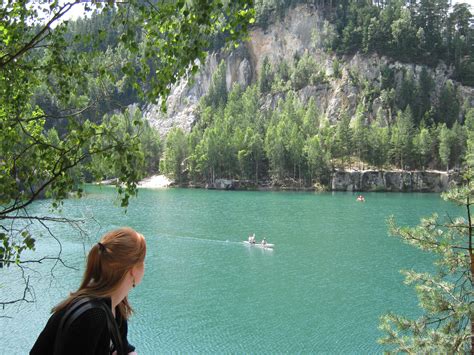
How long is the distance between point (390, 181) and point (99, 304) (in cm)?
9869

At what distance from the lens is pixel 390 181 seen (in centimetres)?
9612

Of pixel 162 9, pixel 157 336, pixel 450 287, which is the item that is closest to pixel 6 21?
pixel 162 9

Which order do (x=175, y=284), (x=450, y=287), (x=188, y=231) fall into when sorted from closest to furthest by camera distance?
(x=450, y=287) → (x=175, y=284) → (x=188, y=231)

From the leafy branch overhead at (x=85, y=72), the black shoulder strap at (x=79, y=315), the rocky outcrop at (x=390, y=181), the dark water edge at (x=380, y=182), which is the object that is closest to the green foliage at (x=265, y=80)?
the dark water edge at (x=380, y=182)

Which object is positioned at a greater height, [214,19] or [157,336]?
[214,19]

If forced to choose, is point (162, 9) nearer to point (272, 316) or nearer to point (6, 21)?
point (6, 21)

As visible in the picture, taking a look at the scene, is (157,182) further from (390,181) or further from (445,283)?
(445,283)

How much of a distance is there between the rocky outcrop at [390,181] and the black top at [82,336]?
96.6 metres

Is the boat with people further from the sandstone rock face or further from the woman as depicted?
the sandstone rock face

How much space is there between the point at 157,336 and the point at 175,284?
7.63 meters

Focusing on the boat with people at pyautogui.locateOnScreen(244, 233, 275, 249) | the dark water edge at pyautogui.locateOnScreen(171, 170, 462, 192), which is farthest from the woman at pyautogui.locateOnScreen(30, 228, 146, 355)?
the dark water edge at pyautogui.locateOnScreen(171, 170, 462, 192)

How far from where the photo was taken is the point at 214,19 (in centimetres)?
401

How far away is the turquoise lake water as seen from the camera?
68.2ft

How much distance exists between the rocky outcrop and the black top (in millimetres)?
96646
